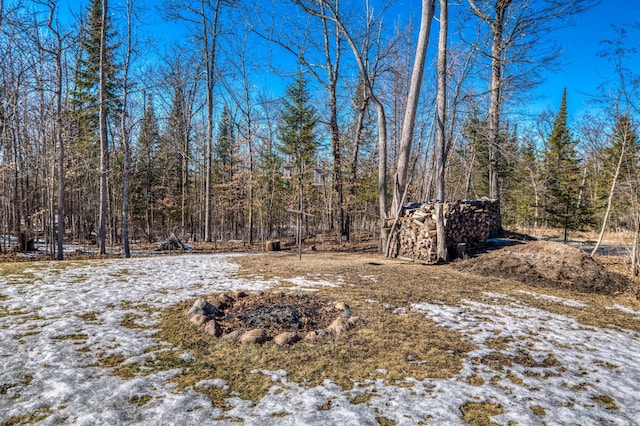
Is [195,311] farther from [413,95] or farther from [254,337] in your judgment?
[413,95]

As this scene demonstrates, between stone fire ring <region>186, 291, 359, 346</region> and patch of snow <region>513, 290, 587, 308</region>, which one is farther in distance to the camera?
patch of snow <region>513, 290, 587, 308</region>

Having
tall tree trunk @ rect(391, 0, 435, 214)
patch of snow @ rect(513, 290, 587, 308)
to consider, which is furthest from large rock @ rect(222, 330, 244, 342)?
tall tree trunk @ rect(391, 0, 435, 214)

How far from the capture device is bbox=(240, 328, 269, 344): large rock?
3.29 m

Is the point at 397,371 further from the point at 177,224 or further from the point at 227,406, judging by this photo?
the point at 177,224

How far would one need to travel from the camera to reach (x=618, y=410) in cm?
221

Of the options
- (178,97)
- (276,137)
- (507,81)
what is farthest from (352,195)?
(178,97)

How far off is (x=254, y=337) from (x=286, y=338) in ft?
1.14

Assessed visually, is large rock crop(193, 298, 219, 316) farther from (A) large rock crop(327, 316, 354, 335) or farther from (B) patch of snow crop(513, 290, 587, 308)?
(B) patch of snow crop(513, 290, 587, 308)

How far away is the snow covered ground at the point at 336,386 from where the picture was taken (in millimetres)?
2096

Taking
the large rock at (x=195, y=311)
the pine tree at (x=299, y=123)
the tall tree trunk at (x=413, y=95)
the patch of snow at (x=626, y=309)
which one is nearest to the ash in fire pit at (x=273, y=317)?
the large rock at (x=195, y=311)

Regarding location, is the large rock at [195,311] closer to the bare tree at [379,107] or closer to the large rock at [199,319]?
the large rock at [199,319]

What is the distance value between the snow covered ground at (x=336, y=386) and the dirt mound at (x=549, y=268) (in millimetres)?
2460

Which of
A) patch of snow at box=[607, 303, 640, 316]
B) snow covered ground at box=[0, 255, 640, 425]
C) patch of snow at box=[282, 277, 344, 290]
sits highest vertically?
patch of snow at box=[282, 277, 344, 290]

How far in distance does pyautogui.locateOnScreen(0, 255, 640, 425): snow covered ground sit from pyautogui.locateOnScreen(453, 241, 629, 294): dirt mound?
246cm
